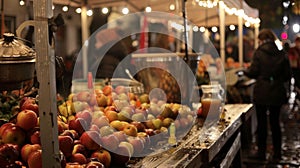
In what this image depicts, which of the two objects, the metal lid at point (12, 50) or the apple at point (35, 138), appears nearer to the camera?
the metal lid at point (12, 50)

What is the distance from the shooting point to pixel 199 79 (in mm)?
6969

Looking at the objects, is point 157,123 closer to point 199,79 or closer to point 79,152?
point 79,152

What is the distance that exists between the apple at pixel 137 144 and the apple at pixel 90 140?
30 cm

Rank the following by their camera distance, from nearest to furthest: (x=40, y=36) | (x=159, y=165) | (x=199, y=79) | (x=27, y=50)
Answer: (x=40, y=36) → (x=27, y=50) → (x=159, y=165) → (x=199, y=79)

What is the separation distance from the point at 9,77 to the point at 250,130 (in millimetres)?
7057

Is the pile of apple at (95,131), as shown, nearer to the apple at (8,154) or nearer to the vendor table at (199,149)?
the apple at (8,154)

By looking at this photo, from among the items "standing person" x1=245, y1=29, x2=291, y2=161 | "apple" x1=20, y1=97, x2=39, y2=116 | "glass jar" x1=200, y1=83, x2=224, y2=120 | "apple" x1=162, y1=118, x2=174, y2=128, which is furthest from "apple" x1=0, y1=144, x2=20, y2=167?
"standing person" x1=245, y1=29, x2=291, y2=161

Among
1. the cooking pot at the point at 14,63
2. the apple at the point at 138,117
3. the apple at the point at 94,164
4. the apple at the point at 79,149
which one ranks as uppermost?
the cooking pot at the point at 14,63

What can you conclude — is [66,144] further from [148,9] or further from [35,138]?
[148,9]

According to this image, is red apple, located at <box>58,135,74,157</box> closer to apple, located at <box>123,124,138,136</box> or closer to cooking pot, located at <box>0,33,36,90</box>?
cooking pot, located at <box>0,33,36,90</box>

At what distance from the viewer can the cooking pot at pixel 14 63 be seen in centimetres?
262

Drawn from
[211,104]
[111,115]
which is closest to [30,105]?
[111,115]

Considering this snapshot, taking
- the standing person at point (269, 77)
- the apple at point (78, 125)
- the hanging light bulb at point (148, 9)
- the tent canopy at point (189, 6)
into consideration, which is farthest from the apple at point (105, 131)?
the hanging light bulb at point (148, 9)

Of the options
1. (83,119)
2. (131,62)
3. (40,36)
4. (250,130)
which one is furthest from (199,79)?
(40,36)
